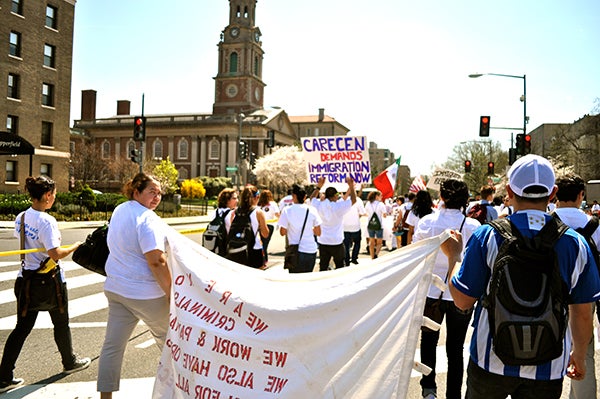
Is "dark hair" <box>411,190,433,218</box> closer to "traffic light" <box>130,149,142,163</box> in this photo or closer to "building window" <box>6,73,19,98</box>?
"traffic light" <box>130,149,142,163</box>

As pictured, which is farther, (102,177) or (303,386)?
(102,177)

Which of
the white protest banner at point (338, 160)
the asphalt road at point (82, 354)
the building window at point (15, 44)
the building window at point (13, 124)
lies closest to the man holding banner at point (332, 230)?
the white protest banner at point (338, 160)

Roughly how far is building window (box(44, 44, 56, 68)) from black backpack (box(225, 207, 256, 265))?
120 feet

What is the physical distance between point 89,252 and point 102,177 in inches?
2503

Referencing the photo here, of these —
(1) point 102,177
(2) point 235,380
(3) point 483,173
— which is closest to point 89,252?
(2) point 235,380

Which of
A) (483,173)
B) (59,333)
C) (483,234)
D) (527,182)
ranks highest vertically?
(483,173)

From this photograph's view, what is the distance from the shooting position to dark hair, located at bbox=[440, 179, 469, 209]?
14.5 feet

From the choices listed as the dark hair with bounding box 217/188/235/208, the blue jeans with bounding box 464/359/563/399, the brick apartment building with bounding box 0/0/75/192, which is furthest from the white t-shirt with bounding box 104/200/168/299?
the brick apartment building with bounding box 0/0/75/192

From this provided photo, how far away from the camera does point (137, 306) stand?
12.6ft

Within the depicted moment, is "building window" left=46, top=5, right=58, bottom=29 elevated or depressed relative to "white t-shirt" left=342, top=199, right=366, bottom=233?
elevated

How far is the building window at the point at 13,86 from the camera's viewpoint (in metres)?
34.3

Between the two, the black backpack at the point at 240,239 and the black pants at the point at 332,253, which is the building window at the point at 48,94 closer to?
the black pants at the point at 332,253

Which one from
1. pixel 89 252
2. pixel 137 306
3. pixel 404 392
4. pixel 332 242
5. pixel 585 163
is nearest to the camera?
pixel 404 392

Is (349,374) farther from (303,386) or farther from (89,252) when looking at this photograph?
(89,252)
